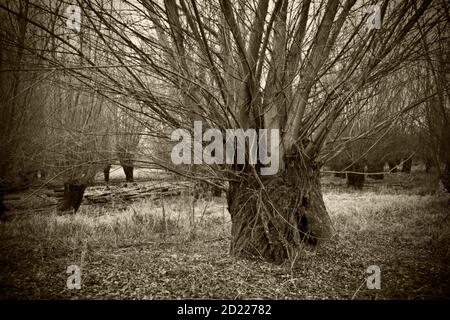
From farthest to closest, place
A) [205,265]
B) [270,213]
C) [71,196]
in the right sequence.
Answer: [71,196]
[270,213]
[205,265]

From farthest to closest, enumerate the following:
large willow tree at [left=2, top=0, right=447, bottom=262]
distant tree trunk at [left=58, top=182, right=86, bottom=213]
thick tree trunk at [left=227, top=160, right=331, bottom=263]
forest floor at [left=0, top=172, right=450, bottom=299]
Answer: distant tree trunk at [left=58, top=182, right=86, bottom=213] < thick tree trunk at [left=227, top=160, right=331, bottom=263] < large willow tree at [left=2, top=0, right=447, bottom=262] < forest floor at [left=0, top=172, right=450, bottom=299]

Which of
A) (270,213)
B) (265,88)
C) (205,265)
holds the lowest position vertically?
(205,265)

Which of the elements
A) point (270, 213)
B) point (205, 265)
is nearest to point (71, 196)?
point (205, 265)

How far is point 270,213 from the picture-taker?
289 cm

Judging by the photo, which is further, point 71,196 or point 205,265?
point 71,196

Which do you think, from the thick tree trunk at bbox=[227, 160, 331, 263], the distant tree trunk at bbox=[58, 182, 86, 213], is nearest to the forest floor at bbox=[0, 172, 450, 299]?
the thick tree trunk at bbox=[227, 160, 331, 263]

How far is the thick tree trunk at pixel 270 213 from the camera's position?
2.84m

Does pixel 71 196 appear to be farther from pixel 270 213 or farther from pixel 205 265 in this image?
pixel 270 213

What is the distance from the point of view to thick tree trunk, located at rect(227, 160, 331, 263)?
2.84 m

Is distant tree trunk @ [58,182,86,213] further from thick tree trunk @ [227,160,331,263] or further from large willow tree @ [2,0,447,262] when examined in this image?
thick tree trunk @ [227,160,331,263]

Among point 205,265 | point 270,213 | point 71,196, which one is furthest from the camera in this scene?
point 71,196

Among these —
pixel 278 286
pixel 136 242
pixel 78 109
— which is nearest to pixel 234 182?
pixel 278 286

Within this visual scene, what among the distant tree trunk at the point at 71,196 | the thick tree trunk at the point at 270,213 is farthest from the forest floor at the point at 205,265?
the distant tree trunk at the point at 71,196
